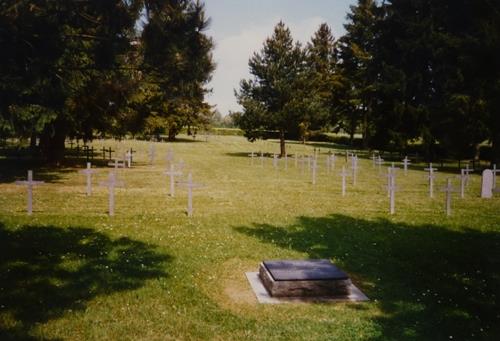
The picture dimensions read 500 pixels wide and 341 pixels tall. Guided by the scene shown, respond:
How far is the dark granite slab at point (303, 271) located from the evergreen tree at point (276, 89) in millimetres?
31917

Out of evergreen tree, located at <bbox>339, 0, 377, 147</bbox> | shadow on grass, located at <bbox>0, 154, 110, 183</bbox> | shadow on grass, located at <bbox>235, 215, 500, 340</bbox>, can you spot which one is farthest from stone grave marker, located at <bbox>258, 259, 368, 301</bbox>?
evergreen tree, located at <bbox>339, 0, 377, 147</bbox>

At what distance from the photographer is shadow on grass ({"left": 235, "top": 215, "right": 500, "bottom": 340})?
648cm

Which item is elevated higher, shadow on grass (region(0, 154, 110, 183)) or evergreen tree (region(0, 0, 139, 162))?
evergreen tree (region(0, 0, 139, 162))

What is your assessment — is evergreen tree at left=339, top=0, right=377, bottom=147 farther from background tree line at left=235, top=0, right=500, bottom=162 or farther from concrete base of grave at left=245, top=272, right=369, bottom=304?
concrete base of grave at left=245, top=272, right=369, bottom=304

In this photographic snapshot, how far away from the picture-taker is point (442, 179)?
1000 inches

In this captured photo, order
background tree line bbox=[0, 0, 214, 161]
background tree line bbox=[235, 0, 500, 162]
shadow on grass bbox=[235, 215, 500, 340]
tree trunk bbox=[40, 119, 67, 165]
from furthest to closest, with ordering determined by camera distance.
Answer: background tree line bbox=[235, 0, 500, 162], tree trunk bbox=[40, 119, 67, 165], background tree line bbox=[0, 0, 214, 161], shadow on grass bbox=[235, 215, 500, 340]

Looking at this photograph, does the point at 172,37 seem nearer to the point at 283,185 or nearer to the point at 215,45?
the point at 215,45

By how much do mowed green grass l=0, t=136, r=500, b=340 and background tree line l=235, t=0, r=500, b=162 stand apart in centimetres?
1712

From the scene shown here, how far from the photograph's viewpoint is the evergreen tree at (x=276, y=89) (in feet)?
130

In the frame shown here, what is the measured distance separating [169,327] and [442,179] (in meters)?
22.6

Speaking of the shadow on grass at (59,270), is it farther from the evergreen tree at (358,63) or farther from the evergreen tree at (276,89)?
the evergreen tree at (358,63)

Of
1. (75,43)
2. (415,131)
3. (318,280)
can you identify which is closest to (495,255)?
(318,280)

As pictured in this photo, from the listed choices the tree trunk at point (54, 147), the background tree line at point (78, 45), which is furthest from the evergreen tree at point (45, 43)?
the tree trunk at point (54, 147)

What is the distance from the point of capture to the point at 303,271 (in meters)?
7.63
